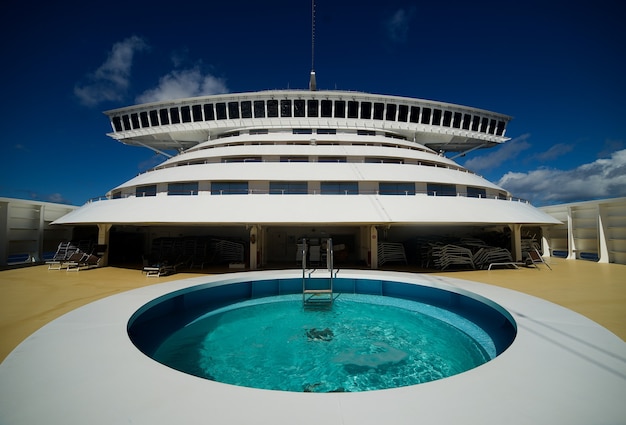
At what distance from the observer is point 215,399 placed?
126 inches

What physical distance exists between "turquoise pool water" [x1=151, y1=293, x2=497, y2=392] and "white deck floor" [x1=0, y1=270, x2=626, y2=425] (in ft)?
6.92

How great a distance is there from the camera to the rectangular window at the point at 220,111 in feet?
75.9

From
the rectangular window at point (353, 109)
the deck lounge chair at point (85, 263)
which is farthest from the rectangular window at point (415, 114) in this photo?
the deck lounge chair at point (85, 263)

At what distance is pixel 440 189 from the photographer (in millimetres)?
17359

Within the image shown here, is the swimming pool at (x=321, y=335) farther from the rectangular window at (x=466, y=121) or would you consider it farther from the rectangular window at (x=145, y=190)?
the rectangular window at (x=466, y=121)

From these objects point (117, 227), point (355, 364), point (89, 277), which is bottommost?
point (355, 364)

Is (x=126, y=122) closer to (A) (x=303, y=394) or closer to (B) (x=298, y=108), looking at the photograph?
(B) (x=298, y=108)

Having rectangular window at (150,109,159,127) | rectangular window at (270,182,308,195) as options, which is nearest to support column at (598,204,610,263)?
rectangular window at (270,182,308,195)

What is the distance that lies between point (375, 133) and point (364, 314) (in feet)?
57.4

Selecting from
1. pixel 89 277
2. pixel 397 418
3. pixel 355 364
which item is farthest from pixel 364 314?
pixel 89 277

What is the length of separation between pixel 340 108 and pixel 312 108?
95.3 inches

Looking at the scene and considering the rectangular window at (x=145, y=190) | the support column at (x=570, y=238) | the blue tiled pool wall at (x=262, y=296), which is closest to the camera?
the blue tiled pool wall at (x=262, y=296)

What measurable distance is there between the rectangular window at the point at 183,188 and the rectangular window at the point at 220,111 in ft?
30.4

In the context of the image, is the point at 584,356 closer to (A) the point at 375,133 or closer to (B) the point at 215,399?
(B) the point at 215,399
